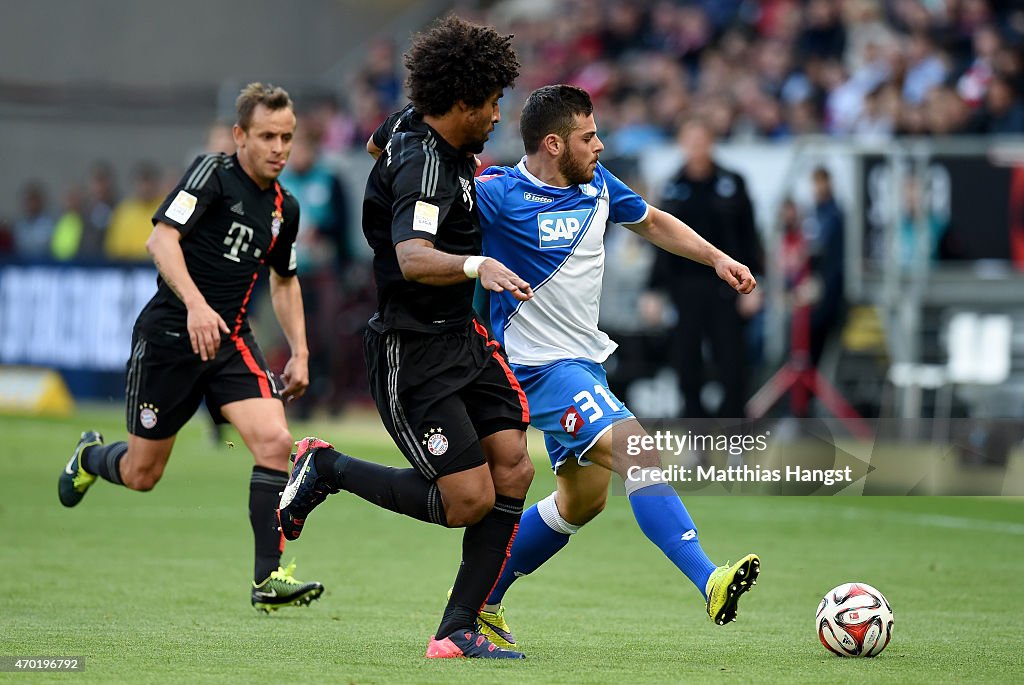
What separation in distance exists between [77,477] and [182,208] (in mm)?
1825

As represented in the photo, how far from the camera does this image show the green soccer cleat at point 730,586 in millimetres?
6012

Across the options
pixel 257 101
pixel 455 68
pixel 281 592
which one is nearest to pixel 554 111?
pixel 455 68

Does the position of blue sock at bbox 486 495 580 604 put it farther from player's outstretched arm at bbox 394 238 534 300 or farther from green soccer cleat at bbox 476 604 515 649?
player's outstretched arm at bbox 394 238 534 300

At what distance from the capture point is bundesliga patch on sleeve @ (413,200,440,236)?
580cm

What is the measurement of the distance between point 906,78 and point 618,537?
855cm

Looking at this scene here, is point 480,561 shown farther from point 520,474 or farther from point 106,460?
point 106,460

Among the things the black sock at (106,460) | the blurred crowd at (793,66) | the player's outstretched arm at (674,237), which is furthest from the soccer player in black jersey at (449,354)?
the blurred crowd at (793,66)

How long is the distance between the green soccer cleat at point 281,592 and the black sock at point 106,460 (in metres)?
1.37

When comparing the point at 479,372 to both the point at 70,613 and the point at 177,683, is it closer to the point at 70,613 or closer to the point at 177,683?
the point at 177,683

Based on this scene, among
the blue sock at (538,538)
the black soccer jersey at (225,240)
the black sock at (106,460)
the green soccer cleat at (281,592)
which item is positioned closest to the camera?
the blue sock at (538,538)

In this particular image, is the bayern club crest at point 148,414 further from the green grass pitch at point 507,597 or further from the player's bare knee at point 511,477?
the player's bare knee at point 511,477

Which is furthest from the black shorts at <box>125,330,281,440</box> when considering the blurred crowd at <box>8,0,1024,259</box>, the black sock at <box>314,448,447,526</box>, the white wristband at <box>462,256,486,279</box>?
the blurred crowd at <box>8,0,1024,259</box>

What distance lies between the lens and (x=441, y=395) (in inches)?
241

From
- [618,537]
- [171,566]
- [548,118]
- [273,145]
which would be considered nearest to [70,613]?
[171,566]
